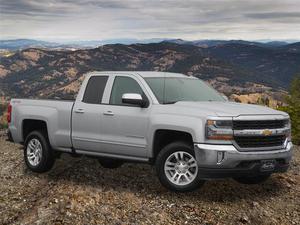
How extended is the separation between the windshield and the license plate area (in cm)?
172

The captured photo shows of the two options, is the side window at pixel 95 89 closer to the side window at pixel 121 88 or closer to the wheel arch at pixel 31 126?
the side window at pixel 121 88

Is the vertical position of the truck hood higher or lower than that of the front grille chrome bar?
higher

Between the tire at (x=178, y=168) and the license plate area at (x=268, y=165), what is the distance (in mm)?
969

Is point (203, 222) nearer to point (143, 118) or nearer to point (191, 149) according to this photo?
point (191, 149)

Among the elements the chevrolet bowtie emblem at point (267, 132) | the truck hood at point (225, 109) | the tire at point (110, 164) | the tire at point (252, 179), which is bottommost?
the tire at point (110, 164)

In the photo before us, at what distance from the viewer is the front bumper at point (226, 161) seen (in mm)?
6867

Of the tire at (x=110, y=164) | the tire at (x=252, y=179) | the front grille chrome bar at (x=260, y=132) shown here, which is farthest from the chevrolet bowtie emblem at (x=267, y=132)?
the tire at (x=110, y=164)

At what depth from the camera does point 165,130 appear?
755cm

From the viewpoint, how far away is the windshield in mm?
7967

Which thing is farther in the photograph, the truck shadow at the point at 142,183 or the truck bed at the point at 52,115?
the truck bed at the point at 52,115

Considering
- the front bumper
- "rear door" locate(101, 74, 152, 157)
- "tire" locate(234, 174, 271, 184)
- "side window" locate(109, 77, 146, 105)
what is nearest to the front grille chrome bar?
the front bumper

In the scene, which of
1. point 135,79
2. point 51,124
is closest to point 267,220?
point 135,79

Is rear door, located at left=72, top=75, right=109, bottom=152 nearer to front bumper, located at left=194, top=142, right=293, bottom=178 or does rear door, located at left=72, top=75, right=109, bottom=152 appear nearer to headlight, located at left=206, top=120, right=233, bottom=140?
front bumper, located at left=194, top=142, right=293, bottom=178

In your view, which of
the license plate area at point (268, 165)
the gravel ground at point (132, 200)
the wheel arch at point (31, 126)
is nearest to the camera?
the gravel ground at point (132, 200)
